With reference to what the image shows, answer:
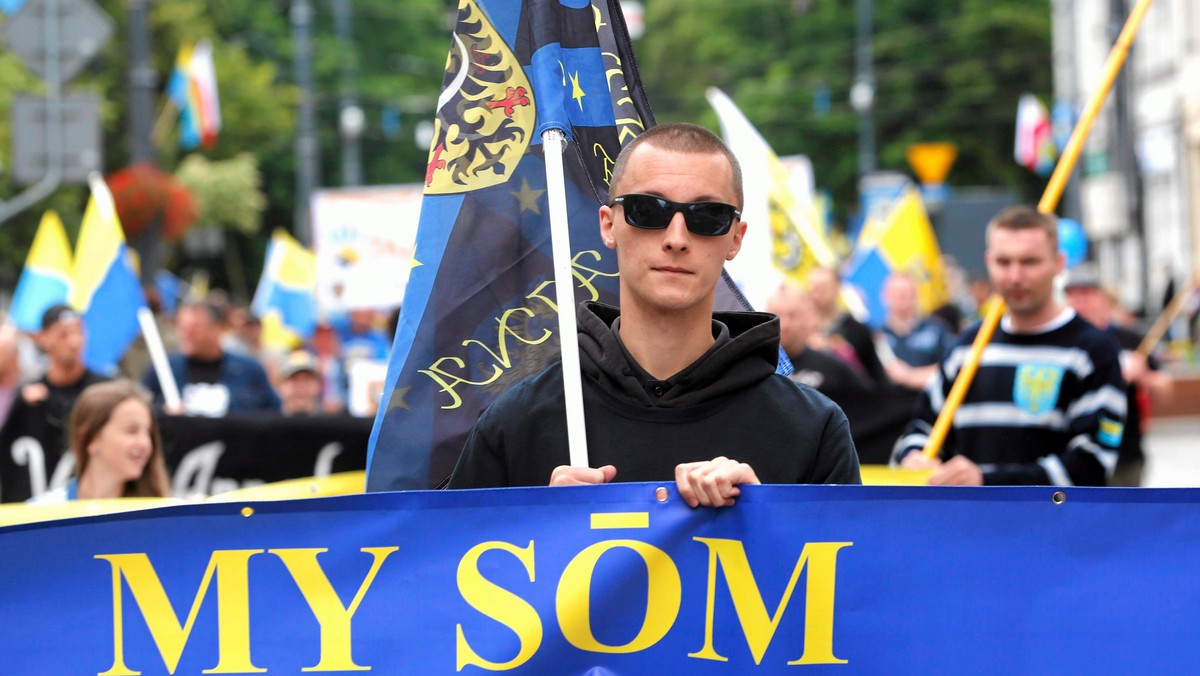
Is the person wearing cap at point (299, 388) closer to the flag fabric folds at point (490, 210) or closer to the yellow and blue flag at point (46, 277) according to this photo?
the yellow and blue flag at point (46, 277)

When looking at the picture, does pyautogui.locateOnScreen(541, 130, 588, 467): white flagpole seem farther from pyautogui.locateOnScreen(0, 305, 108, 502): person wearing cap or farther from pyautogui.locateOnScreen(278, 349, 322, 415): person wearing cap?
pyautogui.locateOnScreen(278, 349, 322, 415): person wearing cap

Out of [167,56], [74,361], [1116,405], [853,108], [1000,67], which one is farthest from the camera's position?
[853,108]

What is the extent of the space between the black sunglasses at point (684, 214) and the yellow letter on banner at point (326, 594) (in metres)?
0.79

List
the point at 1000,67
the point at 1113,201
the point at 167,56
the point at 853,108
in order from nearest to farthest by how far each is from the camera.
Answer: the point at 1113,201, the point at 167,56, the point at 1000,67, the point at 853,108

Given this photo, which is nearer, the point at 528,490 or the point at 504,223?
the point at 528,490

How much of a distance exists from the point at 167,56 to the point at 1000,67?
85.4 ft

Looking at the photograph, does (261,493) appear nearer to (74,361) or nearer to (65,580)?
(74,361)

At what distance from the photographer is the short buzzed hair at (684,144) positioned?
11.5ft

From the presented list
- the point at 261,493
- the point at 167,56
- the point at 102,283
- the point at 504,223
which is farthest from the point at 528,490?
the point at 167,56

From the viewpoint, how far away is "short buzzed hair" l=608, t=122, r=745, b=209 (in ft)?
11.5

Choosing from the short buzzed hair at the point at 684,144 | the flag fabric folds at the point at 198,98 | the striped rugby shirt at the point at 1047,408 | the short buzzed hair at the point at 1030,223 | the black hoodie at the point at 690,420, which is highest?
the flag fabric folds at the point at 198,98

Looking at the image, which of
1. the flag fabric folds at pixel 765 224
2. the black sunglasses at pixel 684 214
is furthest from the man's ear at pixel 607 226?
the flag fabric folds at pixel 765 224

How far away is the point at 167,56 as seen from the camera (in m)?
46.3

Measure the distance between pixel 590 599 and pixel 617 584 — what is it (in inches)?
2.3
